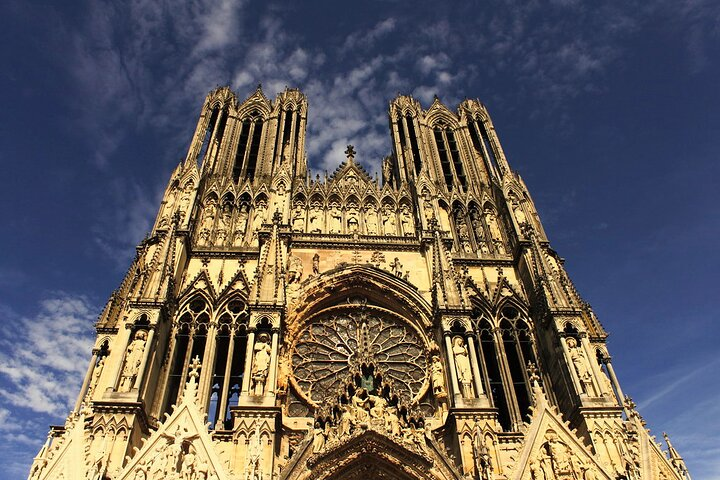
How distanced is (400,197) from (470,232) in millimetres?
2986

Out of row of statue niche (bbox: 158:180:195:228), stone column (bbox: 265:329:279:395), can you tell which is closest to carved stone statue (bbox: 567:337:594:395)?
stone column (bbox: 265:329:279:395)

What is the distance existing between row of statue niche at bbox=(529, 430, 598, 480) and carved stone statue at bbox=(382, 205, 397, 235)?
9.68 metres

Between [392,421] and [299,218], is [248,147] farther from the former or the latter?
[392,421]

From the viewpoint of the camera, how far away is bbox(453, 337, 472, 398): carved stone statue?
45.6ft

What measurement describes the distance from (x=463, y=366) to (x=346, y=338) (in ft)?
13.1

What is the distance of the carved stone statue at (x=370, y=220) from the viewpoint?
19.6 metres

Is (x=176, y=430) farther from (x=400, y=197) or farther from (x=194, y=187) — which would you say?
(x=400, y=197)

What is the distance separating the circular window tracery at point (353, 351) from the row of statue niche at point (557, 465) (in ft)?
14.3

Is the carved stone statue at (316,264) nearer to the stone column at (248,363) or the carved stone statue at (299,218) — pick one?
the carved stone statue at (299,218)

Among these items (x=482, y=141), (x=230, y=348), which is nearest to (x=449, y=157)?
(x=482, y=141)

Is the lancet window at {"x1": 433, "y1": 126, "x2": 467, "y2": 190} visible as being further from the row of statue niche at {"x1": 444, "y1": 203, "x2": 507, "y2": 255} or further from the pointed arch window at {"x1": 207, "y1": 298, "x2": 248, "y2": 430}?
the pointed arch window at {"x1": 207, "y1": 298, "x2": 248, "y2": 430}

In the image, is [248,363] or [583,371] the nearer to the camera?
[248,363]

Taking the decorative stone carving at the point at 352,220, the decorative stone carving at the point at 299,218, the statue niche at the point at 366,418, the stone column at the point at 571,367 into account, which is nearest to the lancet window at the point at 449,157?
the decorative stone carving at the point at 352,220

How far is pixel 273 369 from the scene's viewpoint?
1381 cm
